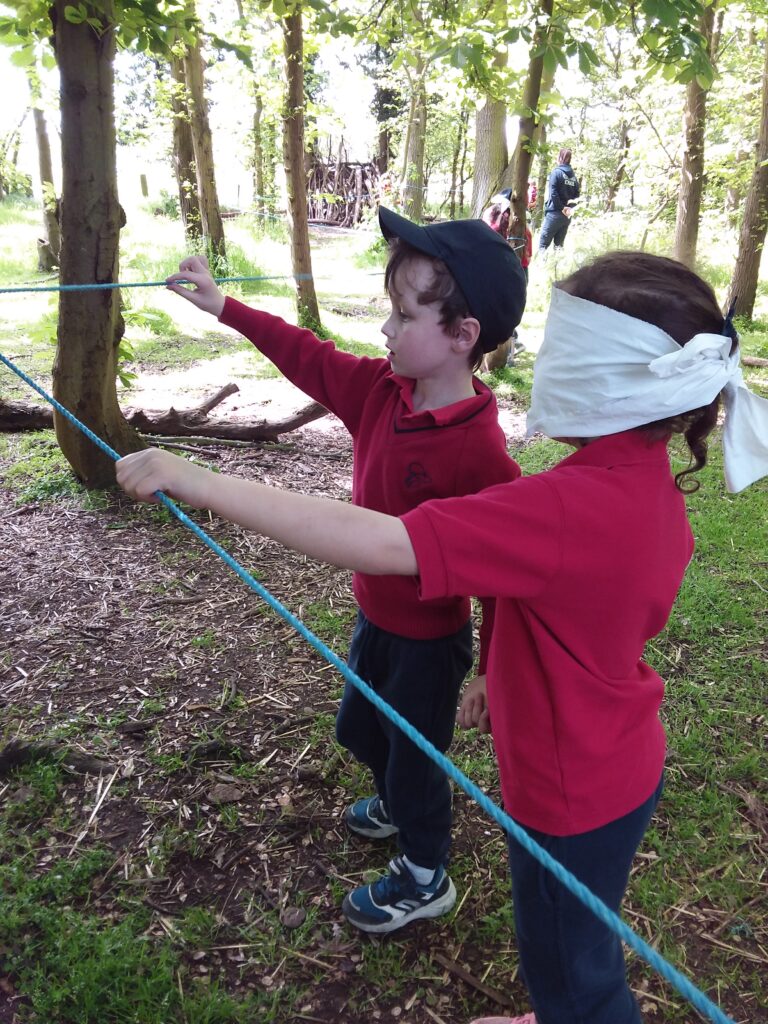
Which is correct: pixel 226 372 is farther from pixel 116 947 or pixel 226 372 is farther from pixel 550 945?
pixel 550 945

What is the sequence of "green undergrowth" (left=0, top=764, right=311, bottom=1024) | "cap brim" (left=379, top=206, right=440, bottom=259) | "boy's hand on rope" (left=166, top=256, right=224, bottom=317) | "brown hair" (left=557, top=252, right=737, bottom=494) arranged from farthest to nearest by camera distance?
"boy's hand on rope" (left=166, top=256, right=224, bottom=317) < "green undergrowth" (left=0, top=764, right=311, bottom=1024) < "cap brim" (left=379, top=206, right=440, bottom=259) < "brown hair" (left=557, top=252, right=737, bottom=494)

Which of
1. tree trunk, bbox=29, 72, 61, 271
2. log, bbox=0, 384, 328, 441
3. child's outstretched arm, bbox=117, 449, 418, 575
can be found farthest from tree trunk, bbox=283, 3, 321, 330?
child's outstretched arm, bbox=117, 449, 418, 575

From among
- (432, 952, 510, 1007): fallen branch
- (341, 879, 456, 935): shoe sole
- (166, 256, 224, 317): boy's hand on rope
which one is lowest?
(432, 952, 510, 1007): fallen branch

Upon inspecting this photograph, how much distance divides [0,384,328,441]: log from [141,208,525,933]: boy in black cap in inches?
113

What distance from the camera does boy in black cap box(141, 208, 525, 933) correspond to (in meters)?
1.57

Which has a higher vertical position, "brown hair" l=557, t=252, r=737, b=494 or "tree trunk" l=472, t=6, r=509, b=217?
"tree trunk" l=472, t=6, r=509, b=217

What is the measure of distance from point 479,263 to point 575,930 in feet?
4.31

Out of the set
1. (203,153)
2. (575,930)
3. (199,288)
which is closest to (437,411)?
(199,288)

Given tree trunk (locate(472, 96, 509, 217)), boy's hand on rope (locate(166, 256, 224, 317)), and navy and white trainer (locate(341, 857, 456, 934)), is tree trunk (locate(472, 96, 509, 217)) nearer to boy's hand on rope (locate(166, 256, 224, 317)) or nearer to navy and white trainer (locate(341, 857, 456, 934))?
boy's hand on rope (locate(166, 256, 224, 317))

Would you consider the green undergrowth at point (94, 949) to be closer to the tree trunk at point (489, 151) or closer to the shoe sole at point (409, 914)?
the shoe sole at point (409, 914)

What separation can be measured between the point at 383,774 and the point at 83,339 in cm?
288

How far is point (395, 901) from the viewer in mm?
1993

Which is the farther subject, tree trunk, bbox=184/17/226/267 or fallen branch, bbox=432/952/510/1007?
tree trunk, bbox=184/17/226/267

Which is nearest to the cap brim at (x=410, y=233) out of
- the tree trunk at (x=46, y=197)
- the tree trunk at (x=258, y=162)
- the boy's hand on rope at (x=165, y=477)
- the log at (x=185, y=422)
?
the boy's hand on rope at (x=165, y=477)
